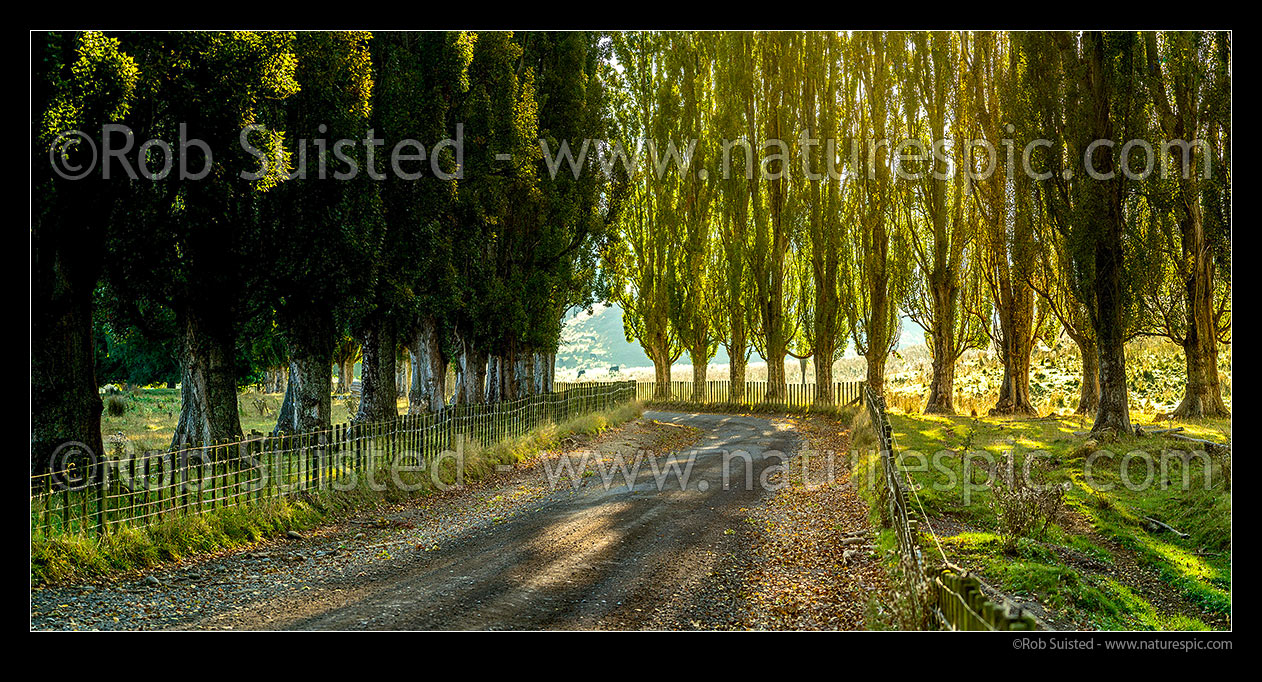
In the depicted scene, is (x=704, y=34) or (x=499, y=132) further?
(x=704, y=34)

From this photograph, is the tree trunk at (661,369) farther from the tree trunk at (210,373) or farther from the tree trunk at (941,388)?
the tree trunk at (210,373)

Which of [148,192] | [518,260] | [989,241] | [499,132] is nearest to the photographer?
[148,192]

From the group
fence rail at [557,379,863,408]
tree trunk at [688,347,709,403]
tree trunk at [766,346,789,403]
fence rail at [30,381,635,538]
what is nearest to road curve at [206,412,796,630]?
fence rail at [30,381,635,538]

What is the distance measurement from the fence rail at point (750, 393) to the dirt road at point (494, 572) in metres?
14.9

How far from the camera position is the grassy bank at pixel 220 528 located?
748 cm

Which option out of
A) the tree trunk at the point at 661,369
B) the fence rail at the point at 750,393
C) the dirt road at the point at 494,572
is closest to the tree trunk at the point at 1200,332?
the fence rail at the point at 750,393

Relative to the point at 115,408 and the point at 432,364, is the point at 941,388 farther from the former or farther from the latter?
the point at 115,408

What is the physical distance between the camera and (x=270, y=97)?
10.3 m

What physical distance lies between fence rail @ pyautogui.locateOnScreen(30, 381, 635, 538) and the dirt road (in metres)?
0.89

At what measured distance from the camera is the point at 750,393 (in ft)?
110

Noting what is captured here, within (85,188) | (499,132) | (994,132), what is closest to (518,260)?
(499,132)

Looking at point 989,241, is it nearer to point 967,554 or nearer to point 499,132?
point 499,132

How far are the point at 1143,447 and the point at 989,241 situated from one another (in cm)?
1184

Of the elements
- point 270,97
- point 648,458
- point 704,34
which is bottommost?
point 648,458
